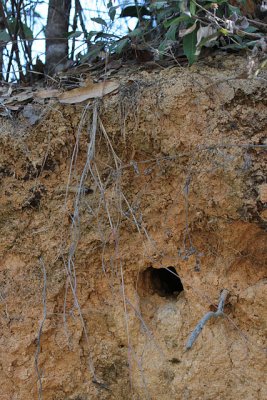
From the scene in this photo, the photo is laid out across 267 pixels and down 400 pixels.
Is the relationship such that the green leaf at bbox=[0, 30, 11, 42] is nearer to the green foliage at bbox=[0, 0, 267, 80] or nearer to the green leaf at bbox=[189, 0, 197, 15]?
the green foliage at bbox=[0, 0, 267, 80]

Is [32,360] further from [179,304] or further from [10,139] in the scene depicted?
[10,139]

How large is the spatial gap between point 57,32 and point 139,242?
130cm

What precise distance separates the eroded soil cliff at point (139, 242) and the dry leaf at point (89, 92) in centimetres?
4

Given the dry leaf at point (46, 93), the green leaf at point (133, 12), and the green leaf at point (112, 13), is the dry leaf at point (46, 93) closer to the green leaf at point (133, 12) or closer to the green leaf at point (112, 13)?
the green leaf at point (112, 13)

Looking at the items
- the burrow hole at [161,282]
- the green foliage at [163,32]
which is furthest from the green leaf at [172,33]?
the burrow hole at [161,282]

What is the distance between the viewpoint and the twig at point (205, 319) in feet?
6.73

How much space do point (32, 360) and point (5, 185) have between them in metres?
0.71

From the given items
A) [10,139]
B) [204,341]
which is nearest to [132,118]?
[10,139]

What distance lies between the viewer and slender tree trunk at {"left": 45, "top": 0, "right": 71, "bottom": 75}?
9.73ft

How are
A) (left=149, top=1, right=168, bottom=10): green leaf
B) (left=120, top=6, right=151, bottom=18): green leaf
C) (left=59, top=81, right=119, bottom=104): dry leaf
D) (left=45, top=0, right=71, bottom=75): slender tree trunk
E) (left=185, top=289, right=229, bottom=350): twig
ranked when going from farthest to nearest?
(left=45, top=0, right=71, bottom=75): slender tree trunk < (left=120, top=6, right=151, bottom=18): green leaf < (left=59, top=81, right=119, bottom=104): dry leaf < (left=149, top=1, right=168, bottom=10): green leaf < (left=185, top=289, right=229, bottom=350): twig

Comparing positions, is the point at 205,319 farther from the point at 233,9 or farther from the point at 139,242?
the point at 233,9

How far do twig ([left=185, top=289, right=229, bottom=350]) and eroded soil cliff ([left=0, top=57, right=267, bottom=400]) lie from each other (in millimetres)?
39

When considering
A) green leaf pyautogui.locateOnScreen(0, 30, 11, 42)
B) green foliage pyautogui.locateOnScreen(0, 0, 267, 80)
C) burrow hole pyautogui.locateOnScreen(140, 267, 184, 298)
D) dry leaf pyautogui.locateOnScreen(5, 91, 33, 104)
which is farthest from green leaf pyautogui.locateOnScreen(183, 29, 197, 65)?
green leaf pyautogui.locateOnScreen(0, 30, 11, 42)

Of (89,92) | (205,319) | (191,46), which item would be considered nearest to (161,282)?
(205,319)
